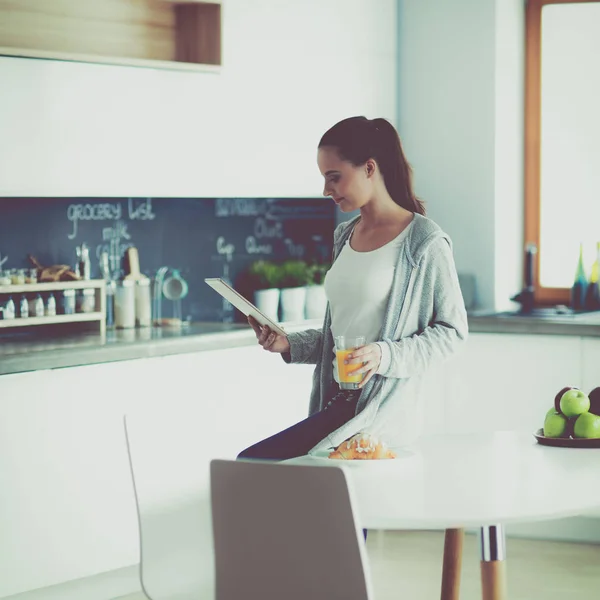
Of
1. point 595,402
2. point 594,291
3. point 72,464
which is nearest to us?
point 595,402

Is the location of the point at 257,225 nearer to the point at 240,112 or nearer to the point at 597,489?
A: the point at 240,112

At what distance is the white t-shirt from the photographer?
8.49 feet

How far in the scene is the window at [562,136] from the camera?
466cm

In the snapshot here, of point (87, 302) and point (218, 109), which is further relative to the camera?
point (218, 109)

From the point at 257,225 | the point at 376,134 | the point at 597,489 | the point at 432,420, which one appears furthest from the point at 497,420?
the point at 597,489

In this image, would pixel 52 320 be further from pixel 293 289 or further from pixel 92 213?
pixel 293 289

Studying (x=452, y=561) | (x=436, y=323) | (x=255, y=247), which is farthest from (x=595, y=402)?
(x=255, y=247)

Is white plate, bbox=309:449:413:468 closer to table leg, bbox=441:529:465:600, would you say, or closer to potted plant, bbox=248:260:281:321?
table leg, bbox=441:529:465:600

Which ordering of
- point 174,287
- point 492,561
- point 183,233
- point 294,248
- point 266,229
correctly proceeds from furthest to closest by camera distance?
1. point 294,248
2. point 266,229
3. point 183,233
4. point 174,287
5. point 492,561

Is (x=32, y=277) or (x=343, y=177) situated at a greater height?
(x=343, y=177)

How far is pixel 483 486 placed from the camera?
211 cm

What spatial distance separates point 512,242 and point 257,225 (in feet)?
3.55

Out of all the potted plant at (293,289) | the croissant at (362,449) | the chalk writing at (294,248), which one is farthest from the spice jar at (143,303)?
the croissant at (362,449)

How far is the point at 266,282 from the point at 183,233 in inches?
15.4
